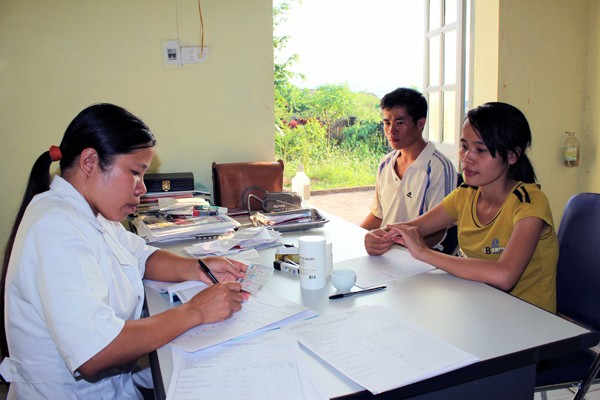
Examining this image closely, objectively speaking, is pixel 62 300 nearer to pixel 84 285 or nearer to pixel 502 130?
pixel 84 285

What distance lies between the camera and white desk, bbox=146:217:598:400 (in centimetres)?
94

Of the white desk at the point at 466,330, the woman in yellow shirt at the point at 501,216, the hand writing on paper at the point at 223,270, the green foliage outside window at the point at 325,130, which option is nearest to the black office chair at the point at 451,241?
the woman in yellow shirt at the point at 501,216

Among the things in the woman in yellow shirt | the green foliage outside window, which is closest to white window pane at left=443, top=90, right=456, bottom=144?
the woman in yellow shirt

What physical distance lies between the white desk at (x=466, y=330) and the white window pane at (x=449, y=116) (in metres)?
2.14

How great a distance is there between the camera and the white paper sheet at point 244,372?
0.87 m

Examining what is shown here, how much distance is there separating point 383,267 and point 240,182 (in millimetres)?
1387

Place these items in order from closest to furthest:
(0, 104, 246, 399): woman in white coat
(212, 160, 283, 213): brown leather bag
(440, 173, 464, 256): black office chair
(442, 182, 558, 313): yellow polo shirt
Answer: (0, 104, 246, 399): woman in white coat → (442, 182, 558, 313): yellow polo shirt → (440, 173, 464, 256): black office chair → (212, 160, 283, 213): brown leather bag

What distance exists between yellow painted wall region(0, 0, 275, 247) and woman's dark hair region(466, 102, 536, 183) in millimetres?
1580

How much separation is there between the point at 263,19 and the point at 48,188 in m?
2.04

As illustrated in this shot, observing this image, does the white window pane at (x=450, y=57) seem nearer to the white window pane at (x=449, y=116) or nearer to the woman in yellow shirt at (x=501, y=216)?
the white window pane at (x=449, y=116)

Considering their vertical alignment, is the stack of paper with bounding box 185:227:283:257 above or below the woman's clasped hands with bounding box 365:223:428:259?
below

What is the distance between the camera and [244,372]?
0.93 metres

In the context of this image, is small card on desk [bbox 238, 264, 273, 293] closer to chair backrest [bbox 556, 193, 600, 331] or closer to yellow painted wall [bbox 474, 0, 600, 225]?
chair backrest [bbox 556, 193, 600, 331]

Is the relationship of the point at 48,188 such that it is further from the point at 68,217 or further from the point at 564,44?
the point at 564,44
